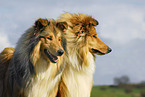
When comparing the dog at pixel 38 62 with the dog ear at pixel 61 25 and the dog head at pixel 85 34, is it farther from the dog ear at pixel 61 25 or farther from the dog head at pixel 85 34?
the dog head at pixel 85 34

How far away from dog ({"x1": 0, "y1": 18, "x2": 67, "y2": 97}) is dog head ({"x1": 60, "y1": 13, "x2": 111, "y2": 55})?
31.1 inches

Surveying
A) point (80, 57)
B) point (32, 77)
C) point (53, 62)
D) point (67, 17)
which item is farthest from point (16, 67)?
point (67, 17)

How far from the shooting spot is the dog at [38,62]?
5.43 meters

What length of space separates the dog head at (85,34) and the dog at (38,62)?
2.59 feet

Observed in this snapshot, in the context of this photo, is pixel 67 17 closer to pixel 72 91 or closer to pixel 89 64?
pixel 89 64

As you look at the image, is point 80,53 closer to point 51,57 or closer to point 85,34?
point 85,34

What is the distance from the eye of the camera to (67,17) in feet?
22.8

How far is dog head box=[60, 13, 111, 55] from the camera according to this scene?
661 centimetres

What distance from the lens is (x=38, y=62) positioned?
5492mm

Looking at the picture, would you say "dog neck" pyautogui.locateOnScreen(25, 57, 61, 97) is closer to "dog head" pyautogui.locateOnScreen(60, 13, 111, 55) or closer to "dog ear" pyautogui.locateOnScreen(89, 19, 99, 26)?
"dog head" pyautogui.locateOnScreen(60, 13, 111, 55)

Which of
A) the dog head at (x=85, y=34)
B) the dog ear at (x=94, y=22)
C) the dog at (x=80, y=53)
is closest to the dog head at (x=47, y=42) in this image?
the dog at (x=80, y=53)

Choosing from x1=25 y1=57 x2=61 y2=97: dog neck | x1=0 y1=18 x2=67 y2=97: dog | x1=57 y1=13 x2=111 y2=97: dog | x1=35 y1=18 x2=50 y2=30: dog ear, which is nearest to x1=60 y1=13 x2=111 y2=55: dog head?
x1=57 y1=13 x2=111 y2=97: dog

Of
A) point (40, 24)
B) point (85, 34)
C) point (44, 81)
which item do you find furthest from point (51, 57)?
point (85, 34)

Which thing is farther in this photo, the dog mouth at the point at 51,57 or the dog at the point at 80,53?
the dog at the point at 80,53
